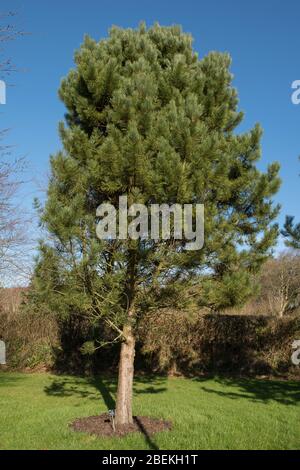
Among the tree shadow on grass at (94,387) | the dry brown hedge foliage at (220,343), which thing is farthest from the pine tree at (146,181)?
the dry brown hedge foliage at (220,343)

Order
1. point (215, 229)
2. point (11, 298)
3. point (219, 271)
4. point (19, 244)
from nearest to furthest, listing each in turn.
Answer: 1. point (215, 229)
2. point (219, 271)
3. point (19, 244)
4. point (11, 298)

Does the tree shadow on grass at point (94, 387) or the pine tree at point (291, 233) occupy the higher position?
the pine tree at point (291, 233)

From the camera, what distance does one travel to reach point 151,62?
19.8 ft

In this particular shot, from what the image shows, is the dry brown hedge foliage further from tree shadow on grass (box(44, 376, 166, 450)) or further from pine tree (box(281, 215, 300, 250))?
pine tree (box(281, 215, 300, 250))

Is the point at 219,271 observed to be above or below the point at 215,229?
below

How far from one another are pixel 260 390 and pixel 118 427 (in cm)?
499

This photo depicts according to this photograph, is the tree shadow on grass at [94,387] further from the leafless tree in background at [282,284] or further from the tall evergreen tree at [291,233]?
the leafless tree in background at [282,284]

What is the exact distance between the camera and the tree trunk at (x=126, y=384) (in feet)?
18.5

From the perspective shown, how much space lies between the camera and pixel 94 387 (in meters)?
9.84

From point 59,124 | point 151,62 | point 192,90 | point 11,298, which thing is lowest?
point 11,298
